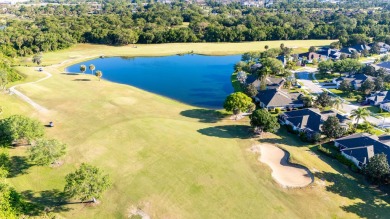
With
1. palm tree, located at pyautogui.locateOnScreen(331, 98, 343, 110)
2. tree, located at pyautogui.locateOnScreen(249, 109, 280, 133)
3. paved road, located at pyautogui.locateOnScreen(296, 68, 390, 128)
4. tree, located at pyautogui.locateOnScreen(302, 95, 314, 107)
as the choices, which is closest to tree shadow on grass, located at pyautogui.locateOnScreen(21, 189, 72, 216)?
tree, located at pyautogui.locateOnScreen(249, 109, 280, 133)

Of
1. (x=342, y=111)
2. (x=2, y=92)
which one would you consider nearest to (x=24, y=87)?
(x=2, y=92)

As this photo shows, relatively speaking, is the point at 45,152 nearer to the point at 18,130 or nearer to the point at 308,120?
the point at 18,130

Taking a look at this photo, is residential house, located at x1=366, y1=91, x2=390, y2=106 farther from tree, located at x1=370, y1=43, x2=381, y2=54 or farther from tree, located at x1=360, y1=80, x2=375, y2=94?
tree, located at x1=370, y1=43, x2=381, y2=54

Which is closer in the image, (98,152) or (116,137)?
(98,152)

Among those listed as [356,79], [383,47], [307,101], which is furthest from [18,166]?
[383,47]

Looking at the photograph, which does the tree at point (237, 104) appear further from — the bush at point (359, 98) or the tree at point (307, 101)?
the bush at point (359, 98)

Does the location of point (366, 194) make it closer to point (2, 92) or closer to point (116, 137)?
point (116, 137)
